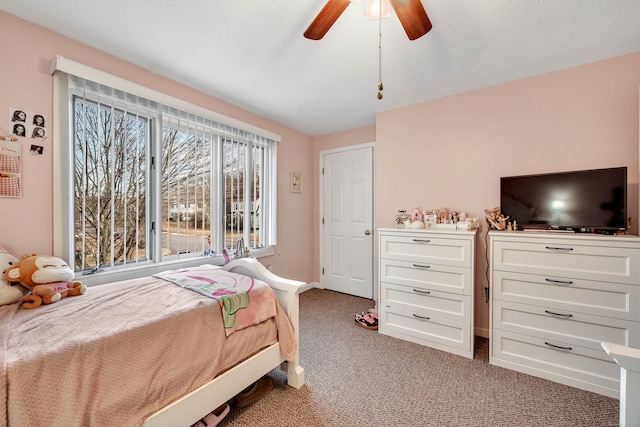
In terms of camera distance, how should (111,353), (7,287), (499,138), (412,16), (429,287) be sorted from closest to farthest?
(111,353) < (412,16) < (7,287) < (429,287) < (499,138)

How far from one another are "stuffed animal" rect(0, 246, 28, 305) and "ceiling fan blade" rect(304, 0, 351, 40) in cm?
209

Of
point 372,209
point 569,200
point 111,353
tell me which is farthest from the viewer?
point 372,209

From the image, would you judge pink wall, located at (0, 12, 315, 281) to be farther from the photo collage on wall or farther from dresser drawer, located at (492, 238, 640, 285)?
dresser drawer, located at (492, 238, 640, 285)

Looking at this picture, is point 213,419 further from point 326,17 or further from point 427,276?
point 326,17

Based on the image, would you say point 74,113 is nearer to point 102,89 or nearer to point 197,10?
point 102,89

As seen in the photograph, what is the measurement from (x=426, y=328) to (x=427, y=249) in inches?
27.9

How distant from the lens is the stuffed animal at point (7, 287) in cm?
136

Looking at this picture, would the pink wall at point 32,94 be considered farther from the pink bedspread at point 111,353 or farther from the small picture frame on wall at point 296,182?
the small picture frame on wall at point 296,182

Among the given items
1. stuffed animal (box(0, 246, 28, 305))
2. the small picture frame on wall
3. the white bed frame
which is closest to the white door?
the small picture frame on wall

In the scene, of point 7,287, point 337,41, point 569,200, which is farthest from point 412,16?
point 7,287

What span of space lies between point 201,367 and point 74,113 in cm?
194

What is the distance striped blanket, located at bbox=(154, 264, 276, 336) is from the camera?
147 cm

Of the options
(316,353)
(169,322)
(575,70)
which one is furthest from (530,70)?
(169,322)

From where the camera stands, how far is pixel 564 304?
70.4 inches
